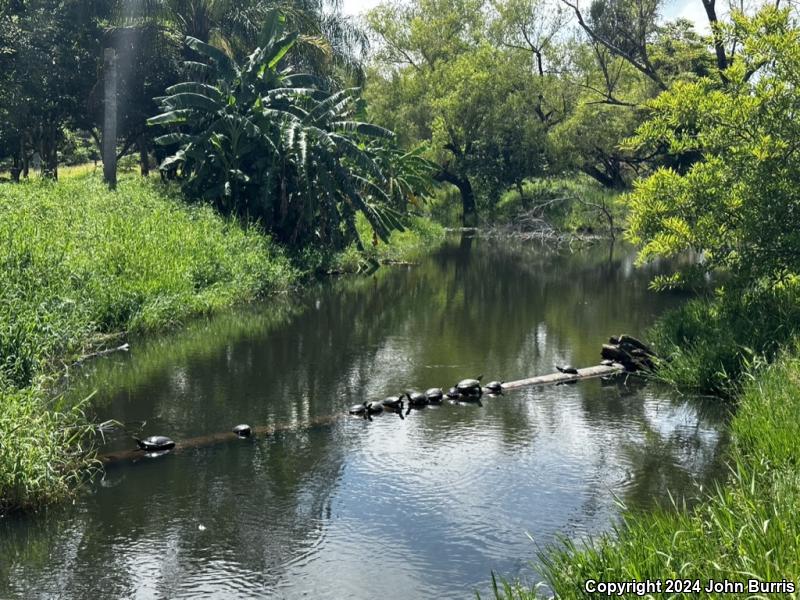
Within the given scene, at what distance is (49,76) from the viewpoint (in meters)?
32.2

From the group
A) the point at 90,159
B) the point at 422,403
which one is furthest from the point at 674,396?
the point at 90,159

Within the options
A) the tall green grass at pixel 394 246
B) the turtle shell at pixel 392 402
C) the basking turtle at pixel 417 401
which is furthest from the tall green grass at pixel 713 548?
the tall green grass at pixel 394 246

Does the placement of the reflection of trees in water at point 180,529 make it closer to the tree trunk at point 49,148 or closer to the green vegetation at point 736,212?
the green vegetation at point 736,212

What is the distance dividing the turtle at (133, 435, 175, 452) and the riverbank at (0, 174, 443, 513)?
643mm

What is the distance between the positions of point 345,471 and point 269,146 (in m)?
17.4

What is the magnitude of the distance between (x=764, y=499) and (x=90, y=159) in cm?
5648

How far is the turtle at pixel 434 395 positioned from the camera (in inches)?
498

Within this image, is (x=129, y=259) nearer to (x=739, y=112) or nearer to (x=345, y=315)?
(x=345, y=315)

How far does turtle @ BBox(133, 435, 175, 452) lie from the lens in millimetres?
10117

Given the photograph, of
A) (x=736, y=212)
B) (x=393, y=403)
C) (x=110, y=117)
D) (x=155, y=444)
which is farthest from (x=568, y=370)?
(x=110, y=117)

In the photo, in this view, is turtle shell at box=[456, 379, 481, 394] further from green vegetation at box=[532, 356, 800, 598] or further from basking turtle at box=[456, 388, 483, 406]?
green vegetation at box=[532, 356, 800, 598]

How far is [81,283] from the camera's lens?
616 inches

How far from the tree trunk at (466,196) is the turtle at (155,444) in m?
39.9

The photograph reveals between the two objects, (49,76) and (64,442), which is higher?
(49,76)
